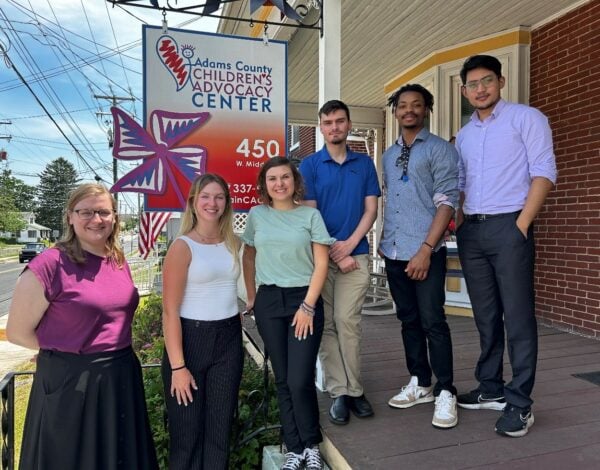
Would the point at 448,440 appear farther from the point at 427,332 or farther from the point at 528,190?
the point at 528,190

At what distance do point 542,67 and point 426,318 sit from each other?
→ 11.2ft

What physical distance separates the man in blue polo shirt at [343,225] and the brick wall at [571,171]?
2.64 metres

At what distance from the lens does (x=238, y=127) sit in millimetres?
3014

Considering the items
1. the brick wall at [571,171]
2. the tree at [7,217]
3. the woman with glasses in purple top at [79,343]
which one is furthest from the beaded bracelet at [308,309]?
the tree at [7,217]

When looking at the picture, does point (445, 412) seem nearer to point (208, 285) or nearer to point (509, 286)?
point (509, 286)

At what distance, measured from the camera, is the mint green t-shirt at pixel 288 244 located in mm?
2129

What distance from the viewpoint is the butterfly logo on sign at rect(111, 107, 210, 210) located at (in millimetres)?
2801

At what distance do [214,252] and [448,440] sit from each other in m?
1.36

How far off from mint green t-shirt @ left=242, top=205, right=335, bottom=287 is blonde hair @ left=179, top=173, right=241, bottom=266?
0.11 m

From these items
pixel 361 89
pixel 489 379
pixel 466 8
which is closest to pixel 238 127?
pixel 489 379

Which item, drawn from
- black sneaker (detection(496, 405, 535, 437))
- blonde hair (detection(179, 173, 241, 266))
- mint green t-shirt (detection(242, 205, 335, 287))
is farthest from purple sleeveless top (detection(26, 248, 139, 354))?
black sneaker (detection(496, 405, 535, 437))

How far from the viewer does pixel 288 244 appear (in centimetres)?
212

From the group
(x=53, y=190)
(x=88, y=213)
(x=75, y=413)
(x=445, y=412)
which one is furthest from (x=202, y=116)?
(x=53, y=190)

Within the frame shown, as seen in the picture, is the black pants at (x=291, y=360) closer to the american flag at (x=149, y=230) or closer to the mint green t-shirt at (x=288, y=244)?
the mint green t-shirt at (x=288, y=244)
